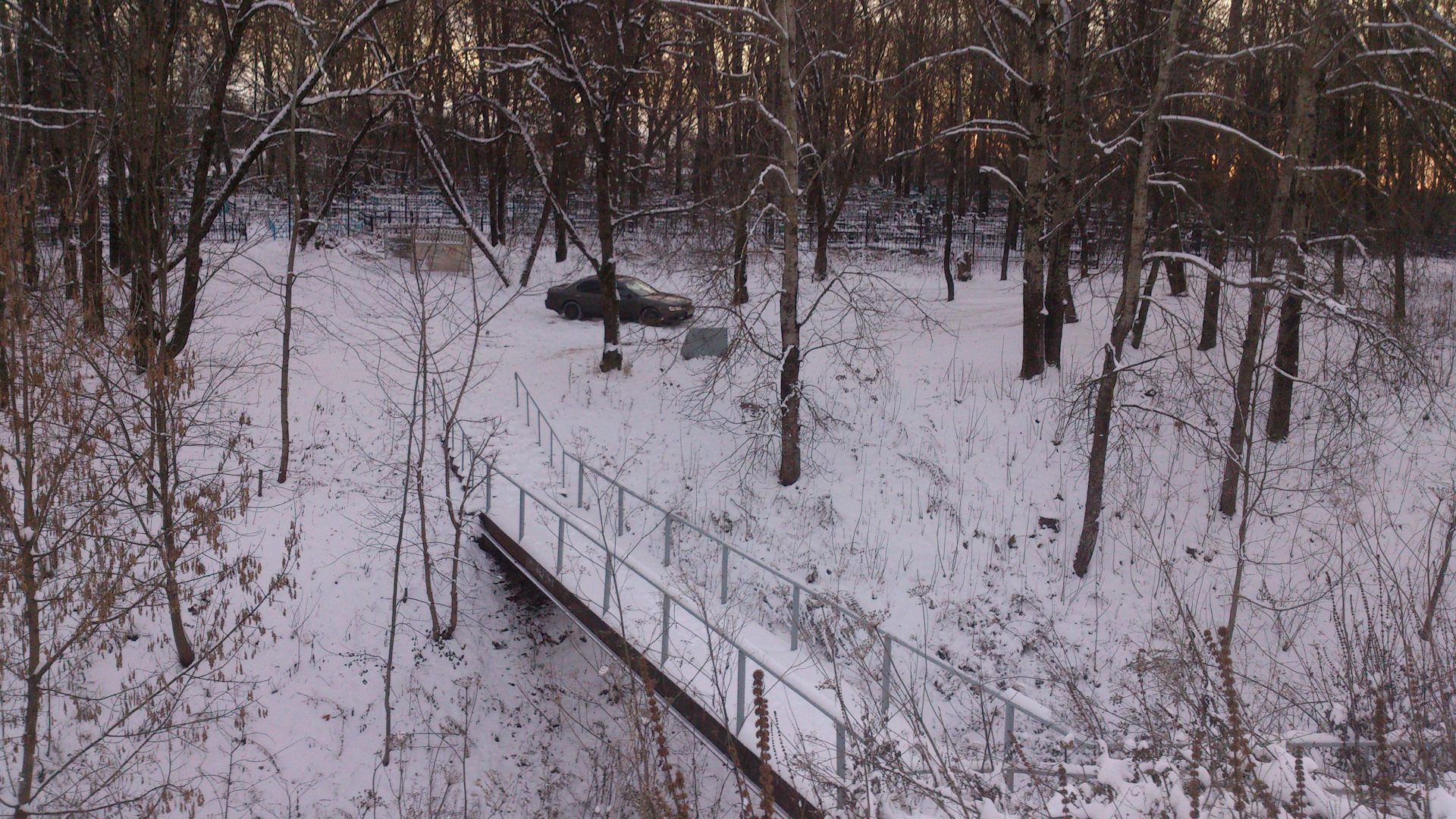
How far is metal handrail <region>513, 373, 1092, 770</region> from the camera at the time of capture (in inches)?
278

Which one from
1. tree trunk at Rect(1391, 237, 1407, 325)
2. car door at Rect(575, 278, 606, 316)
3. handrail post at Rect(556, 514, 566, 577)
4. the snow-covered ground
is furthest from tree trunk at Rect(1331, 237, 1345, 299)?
car door at Rect(575, 278, 606, 316)

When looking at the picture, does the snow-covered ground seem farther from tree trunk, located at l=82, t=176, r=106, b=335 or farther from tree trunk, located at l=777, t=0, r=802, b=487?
tree trunk, located at l=82, t=176, r=106, b=335

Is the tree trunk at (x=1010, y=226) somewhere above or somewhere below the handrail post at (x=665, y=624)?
above

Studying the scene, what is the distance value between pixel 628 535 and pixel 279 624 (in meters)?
4.85

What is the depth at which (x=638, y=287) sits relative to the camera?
24.0 metres

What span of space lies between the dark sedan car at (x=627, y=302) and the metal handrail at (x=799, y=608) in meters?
5.31

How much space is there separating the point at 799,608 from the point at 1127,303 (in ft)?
19.0

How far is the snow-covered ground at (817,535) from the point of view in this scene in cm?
1134

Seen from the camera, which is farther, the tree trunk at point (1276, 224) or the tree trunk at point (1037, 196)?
the tree trunk at point (1037, 196)

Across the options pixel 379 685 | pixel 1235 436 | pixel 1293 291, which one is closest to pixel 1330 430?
pixel 1235 436

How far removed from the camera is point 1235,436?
520 inches

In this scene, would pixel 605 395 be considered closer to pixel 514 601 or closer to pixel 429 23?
→ pixel 514 601

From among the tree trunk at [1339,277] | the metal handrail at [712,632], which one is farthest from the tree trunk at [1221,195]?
the metal handrail at [712,632]

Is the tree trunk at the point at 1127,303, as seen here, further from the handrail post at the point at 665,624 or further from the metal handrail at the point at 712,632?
the handrail post at the point at 665,624
